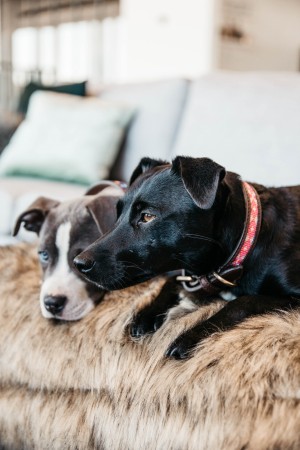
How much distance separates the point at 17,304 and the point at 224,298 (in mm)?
584

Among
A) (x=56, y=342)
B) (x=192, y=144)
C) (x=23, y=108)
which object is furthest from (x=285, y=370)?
(x=23, y=108)

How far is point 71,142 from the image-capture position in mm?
2578

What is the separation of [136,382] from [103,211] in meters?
0.56

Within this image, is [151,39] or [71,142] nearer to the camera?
[71,142]

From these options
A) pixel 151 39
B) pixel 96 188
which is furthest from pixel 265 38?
pixel 96 188

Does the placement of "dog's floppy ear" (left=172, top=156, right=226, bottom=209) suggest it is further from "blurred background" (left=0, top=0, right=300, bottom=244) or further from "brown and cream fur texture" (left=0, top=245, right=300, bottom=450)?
"blurred background" (left=0, top=0, right=300, bottom=244)

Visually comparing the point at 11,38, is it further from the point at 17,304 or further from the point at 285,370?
the point at 285,370

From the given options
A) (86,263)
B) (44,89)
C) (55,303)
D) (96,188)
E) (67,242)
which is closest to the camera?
(86,263)

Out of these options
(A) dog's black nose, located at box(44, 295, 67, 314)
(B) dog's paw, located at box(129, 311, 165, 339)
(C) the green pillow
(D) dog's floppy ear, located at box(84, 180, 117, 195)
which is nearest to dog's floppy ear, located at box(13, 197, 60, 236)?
(D) dog's floppy ear, located at box(84, 180, 117, 195)

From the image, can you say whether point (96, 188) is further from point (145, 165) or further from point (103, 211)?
point (145, 165)

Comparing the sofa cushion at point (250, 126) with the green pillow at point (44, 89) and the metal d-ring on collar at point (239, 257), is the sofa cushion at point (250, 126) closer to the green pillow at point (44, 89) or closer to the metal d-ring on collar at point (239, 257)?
the metal d-ring on collar at point (239, 257)

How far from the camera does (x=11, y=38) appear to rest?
898cm

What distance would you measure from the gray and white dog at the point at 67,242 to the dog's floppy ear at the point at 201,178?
39 cm

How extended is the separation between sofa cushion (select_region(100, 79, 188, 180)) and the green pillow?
41 cm
